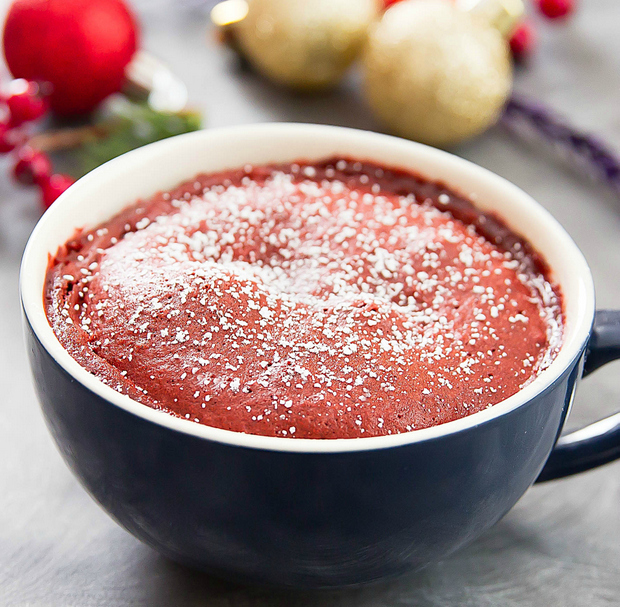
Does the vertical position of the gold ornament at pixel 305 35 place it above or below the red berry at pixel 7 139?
above

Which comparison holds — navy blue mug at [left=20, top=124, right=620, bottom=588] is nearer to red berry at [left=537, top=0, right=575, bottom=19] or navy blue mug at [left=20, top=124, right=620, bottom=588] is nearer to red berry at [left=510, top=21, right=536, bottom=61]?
red berry at [left=510, top=21, right=536, bottom=61]

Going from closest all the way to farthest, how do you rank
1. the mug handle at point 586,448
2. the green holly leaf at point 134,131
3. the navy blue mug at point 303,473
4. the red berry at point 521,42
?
the navy blue mug at point 303,473 < the mug handle at point 586,448 < the green holly leaf at point 134,131 < the red berry at point 521,42

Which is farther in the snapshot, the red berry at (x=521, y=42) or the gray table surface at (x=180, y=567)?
the red berry at (x=521, y=42)

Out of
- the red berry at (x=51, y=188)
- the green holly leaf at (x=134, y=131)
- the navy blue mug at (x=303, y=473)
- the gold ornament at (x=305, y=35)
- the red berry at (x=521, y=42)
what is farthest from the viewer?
the red berry at (x=521, y=42)

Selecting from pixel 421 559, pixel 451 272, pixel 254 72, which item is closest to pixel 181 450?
pixel 421 559

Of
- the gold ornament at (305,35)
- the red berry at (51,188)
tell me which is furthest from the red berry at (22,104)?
the gold ornament at (305,35)

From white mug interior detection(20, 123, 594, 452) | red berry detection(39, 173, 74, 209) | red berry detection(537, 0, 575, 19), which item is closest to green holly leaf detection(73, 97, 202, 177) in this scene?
red berry detection(39, 173, 74, 209)

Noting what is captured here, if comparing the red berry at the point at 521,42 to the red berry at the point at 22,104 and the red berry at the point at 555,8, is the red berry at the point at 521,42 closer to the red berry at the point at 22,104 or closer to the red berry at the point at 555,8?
the red berry at the point at 555,8

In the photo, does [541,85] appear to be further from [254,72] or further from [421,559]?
[421,559]
